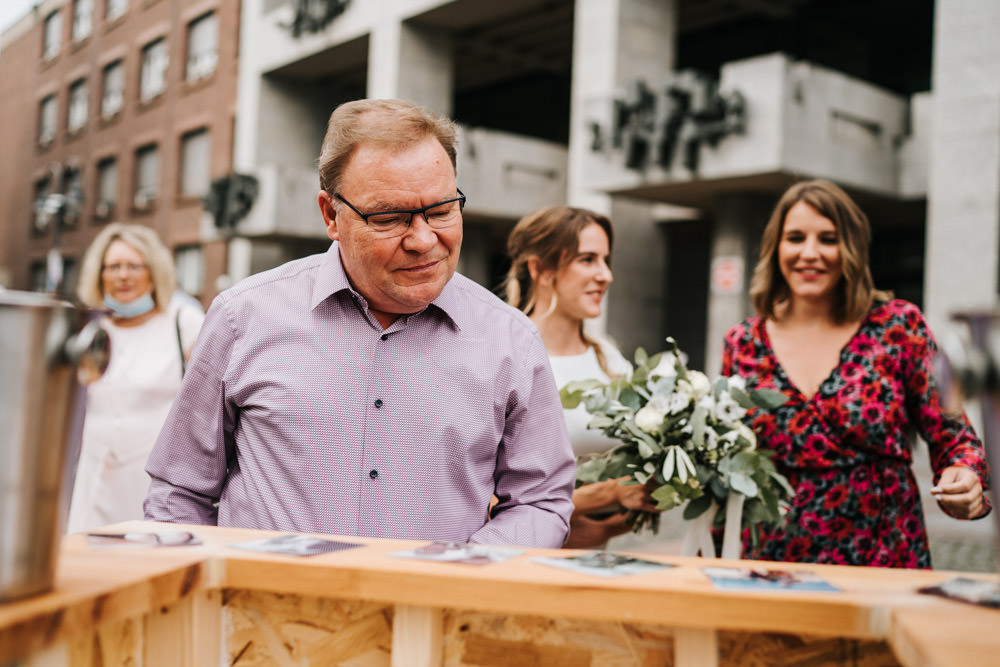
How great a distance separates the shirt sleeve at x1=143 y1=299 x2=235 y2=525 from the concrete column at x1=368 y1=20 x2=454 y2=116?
1751 centimetres

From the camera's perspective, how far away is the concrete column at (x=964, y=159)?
11.2 metres

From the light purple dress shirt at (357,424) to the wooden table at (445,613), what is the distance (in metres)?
0.47

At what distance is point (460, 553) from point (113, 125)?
3273cm

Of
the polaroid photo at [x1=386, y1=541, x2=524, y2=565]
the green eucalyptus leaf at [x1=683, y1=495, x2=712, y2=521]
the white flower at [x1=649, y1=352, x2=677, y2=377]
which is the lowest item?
the green eucalyptus leaf at [x1=683, y1=495, x2=712, y2=521]

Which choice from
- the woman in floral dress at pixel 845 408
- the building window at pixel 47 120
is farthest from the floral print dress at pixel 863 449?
the building window at pixel 47 120

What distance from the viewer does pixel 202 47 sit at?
88.2 ft

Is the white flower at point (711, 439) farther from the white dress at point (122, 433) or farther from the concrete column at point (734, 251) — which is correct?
the concrete column at point (734, 251)

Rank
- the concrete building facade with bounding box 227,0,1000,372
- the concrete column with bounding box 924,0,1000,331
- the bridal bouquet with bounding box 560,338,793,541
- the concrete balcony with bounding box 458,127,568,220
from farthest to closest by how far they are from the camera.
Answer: the concrete balcony with bounding box 458,127,568,220
the concrete building facade with bounding box 227,0,1000,372
the concrete column with bounding box 924,0,1000,331
the bridal bouquet with bounding box 560,338,793,541

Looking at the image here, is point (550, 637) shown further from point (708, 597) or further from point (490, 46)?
point (490, 46)

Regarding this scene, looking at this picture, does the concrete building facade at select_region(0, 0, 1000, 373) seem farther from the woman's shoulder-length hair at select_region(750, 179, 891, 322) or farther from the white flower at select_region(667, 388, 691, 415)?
the white flower at select_region(667, 388, 691, 415)

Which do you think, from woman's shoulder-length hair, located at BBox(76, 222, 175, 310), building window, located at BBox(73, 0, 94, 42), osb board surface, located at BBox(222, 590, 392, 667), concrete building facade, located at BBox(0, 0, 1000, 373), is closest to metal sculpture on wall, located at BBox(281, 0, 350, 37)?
concrete building facade, located at BBox(0, 0, 1000, 373)

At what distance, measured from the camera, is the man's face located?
2.18m

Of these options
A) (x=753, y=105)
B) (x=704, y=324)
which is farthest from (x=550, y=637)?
(x=704, y=324)

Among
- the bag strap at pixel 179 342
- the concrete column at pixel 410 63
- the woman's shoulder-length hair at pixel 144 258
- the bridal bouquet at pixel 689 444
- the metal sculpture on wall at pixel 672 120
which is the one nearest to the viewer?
the bridal bouquet at pixel 689 444
